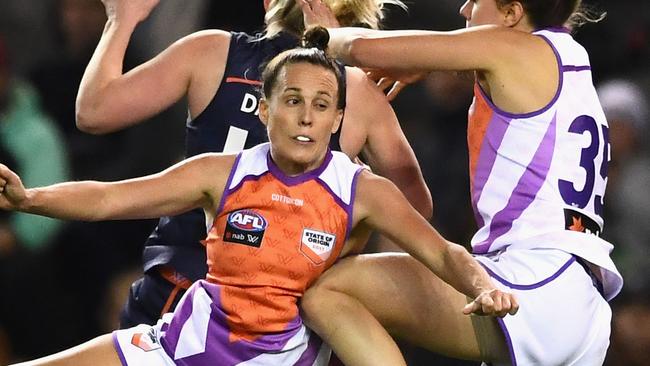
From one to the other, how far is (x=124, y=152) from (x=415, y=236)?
3338mm

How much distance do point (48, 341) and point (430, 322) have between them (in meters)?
2.94

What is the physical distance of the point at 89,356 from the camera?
3.54 meters

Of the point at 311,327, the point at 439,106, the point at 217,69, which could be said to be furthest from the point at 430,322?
the point at 439,106

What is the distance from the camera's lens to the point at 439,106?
7102mm

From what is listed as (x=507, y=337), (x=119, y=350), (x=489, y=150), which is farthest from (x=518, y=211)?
(x=119, y=350)

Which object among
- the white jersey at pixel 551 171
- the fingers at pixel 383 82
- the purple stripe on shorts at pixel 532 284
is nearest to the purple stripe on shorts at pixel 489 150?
the white jersey at pixel 551 171

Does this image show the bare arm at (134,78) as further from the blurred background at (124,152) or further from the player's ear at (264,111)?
the blurred background at (124,152)

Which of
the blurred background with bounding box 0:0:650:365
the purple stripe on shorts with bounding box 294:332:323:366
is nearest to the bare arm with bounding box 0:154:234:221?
the purple stripe on shorts with bounding box 294:332:323:366

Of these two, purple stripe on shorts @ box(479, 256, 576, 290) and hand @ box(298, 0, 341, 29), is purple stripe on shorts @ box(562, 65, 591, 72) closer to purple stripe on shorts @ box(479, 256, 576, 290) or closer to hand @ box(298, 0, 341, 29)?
purple stripe on shorts @ box(479, 256, 576, 290)

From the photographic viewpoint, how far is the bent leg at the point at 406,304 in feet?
11.8

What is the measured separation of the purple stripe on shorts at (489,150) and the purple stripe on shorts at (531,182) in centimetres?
10

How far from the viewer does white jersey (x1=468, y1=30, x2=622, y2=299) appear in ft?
12.1

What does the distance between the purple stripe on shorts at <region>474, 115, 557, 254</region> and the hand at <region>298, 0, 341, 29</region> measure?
2.28 feet

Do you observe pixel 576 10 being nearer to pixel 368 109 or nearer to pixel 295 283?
pixel 368 109
